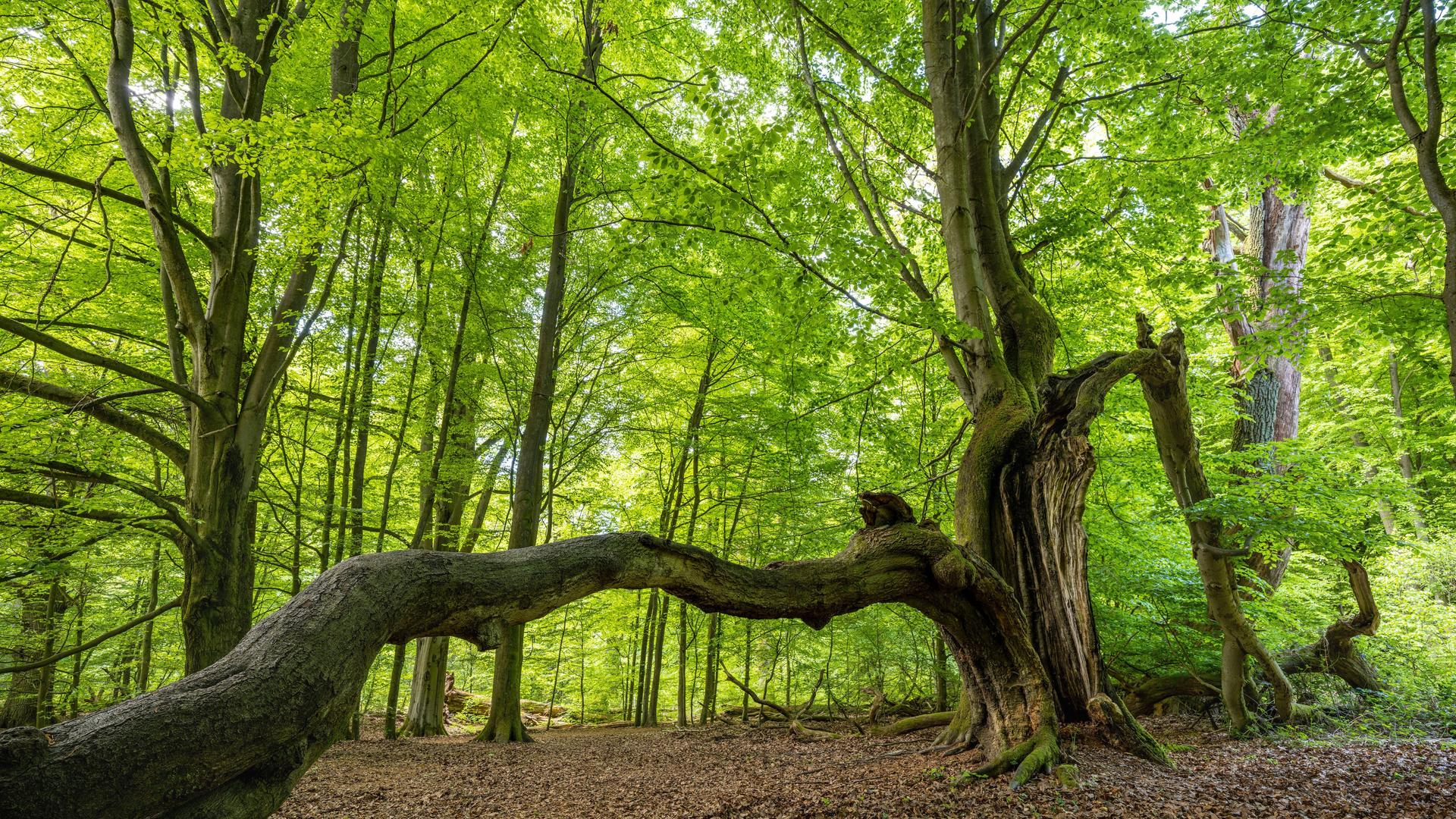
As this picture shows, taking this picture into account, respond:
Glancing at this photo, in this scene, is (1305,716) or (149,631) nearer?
(1305,716)

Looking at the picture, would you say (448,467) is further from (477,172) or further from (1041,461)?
(1041,461)

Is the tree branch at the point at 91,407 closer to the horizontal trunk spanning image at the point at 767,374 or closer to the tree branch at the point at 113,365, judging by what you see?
the horizontal trunk spanning image at the point at 767,374

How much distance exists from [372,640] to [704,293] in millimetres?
7653

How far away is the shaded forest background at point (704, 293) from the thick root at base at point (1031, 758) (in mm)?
2178

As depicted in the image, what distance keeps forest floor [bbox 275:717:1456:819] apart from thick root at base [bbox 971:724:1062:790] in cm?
9

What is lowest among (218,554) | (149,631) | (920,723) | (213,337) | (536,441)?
(920,723)

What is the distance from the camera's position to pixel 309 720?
1723 millimetres

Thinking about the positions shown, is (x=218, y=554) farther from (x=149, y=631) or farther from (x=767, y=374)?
(x=149, y=631)

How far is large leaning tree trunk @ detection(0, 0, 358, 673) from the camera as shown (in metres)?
5.12

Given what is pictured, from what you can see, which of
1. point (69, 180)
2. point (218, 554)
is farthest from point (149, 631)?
point (69, 180)

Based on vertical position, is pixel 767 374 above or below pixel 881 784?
above

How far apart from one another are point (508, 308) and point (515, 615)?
9584mm

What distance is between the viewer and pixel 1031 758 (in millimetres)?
3863

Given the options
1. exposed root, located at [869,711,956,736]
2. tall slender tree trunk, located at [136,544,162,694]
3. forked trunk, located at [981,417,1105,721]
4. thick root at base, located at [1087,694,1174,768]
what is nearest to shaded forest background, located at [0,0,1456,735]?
tall slender tree trunk, located at [136,544,162,694]
